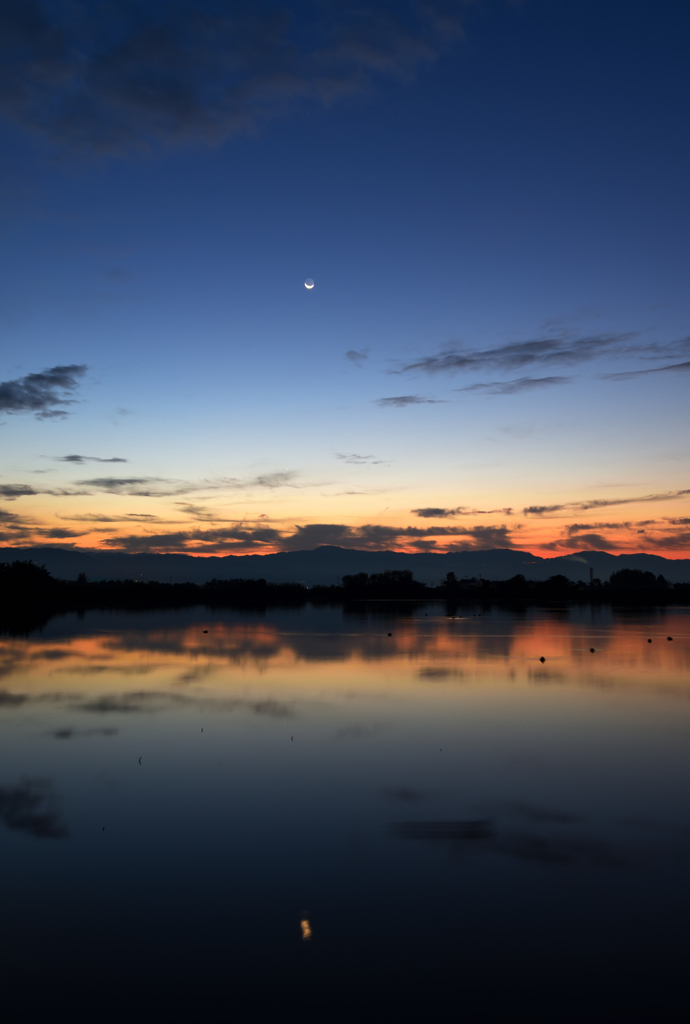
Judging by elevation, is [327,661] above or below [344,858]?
above

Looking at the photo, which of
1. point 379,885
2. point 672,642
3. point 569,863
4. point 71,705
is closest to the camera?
point 379,885

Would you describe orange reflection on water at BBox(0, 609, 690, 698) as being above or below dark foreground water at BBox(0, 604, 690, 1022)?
above

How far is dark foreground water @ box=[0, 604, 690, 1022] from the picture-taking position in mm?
7680

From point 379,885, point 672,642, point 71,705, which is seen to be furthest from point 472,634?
point 379,885

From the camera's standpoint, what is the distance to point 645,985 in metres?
7.76

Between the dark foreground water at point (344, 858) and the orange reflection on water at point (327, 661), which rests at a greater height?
the orange reflection on water at point (327, 661)

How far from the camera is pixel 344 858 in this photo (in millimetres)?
10906

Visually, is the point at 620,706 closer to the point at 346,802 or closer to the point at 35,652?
the point at 346,802

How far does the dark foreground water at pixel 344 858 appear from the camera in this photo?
7.68 m

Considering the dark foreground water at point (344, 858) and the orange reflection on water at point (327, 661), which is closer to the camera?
the dark foreground water at point (344, 858)

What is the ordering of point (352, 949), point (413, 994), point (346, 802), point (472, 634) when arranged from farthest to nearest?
point (472, 634) → point (346, 802) → point (352, 949) → point (413, 994)

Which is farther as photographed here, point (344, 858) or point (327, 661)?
point (327, 661)

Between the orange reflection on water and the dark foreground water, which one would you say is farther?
the orange reflection on water

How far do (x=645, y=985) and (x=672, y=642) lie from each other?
46.5 meters
